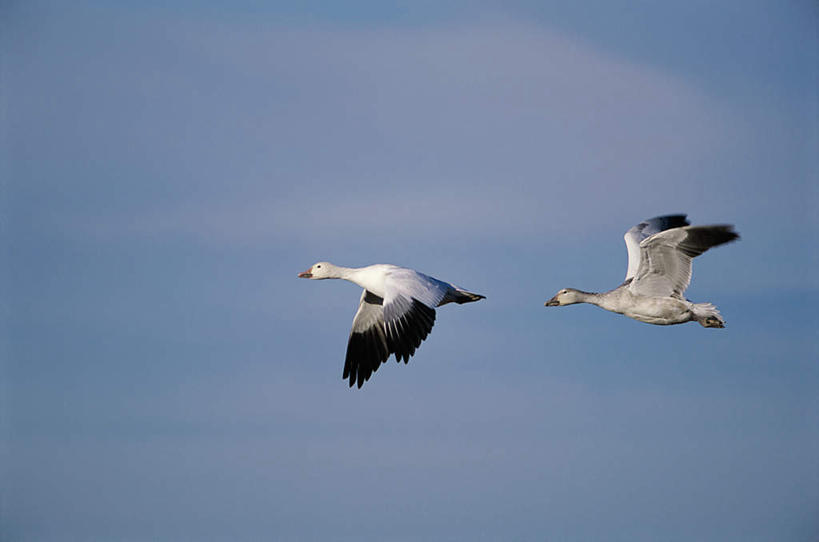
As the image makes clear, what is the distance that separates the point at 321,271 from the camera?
2053 centimetres

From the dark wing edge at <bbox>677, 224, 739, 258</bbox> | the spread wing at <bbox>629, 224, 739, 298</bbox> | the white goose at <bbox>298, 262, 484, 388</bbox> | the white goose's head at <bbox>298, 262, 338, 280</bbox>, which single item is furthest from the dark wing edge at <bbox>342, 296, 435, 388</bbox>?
the dark wing edge at <bbox>677, 224, 739, 258</bbox>

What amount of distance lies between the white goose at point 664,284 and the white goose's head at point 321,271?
16.8 feet

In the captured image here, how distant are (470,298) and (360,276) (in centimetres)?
214

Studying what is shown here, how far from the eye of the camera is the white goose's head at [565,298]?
20031 millimetres

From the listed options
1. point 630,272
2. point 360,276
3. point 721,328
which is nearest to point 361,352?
point 360,276

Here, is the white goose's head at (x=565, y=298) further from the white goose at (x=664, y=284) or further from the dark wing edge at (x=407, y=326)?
the dark wing edge at (x=407, y=326)

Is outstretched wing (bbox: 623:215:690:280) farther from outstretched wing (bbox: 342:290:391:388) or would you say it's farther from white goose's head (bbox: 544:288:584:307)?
outstretched wing (bbox: 342:290:391:388)

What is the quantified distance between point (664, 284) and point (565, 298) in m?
2.23

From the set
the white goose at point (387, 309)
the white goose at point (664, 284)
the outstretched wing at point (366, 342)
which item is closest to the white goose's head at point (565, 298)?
the white goose at point (664, 284)

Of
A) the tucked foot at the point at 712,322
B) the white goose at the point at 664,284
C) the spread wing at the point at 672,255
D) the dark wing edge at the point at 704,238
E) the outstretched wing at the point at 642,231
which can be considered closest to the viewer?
the dark wing edge at the point at 704,238

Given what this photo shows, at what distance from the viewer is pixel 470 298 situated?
19109 mm

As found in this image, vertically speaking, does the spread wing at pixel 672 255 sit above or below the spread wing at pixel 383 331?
above

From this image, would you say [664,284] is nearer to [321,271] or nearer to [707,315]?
[707,315]

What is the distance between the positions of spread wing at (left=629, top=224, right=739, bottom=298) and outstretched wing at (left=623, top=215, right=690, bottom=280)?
2.45 ft
